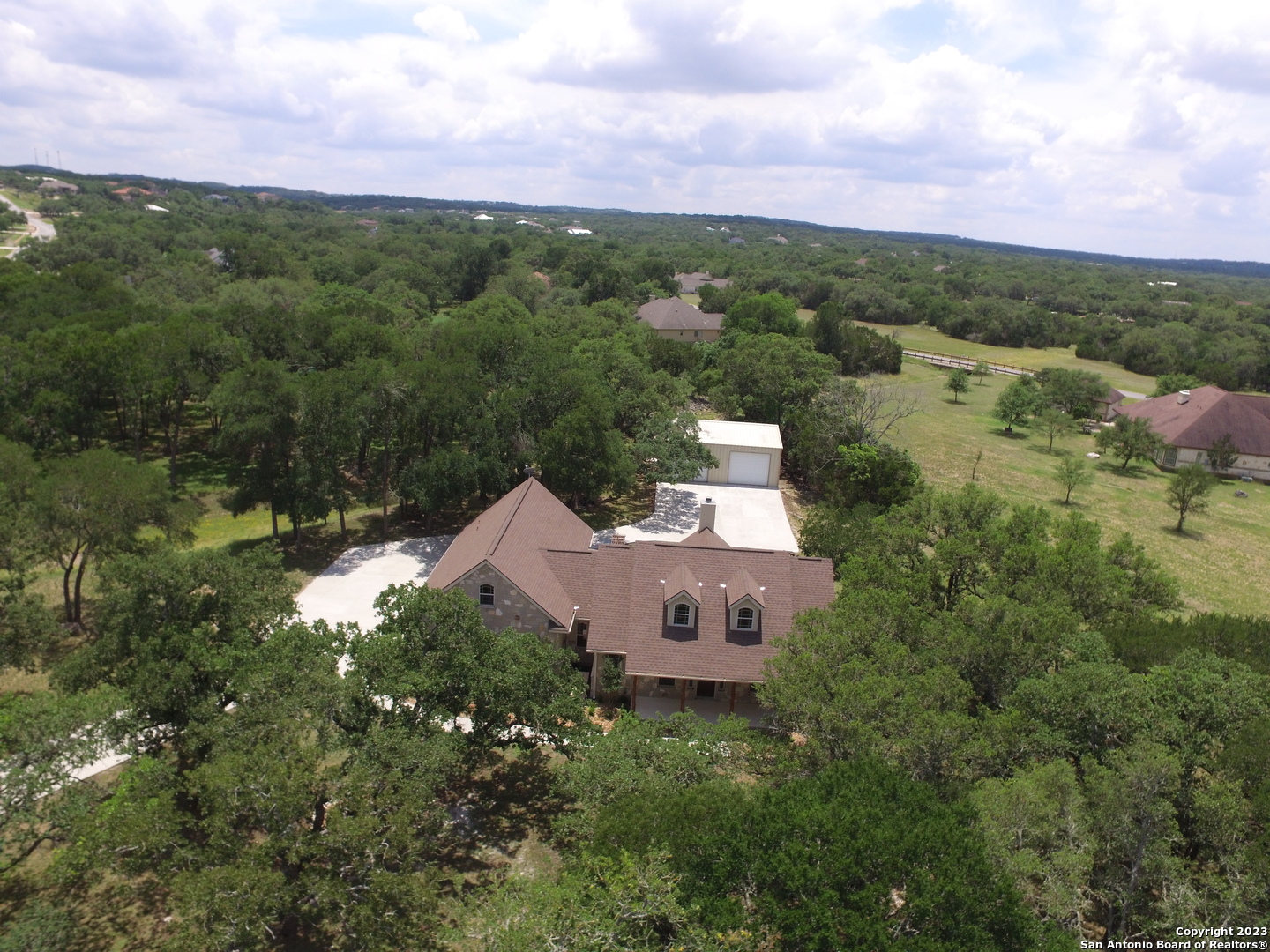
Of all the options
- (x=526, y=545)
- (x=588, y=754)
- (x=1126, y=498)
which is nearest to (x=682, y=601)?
(x=526, y=545)

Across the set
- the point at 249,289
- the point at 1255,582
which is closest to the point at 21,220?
the point at 249,289

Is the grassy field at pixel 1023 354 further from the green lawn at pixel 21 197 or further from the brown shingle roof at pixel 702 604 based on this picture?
the green lawn at pixel 21 197

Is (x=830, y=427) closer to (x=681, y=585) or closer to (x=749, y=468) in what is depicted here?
(x=749, y=468)

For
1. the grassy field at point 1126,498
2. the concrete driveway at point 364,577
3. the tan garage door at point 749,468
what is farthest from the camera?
the tan garage door at point 749,468

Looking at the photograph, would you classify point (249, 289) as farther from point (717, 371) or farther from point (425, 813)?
point (425, 813)

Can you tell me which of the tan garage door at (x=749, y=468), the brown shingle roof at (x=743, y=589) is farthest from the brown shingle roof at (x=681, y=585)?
the tan garage door at (x=749, y=468)

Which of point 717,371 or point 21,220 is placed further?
point 21,220
